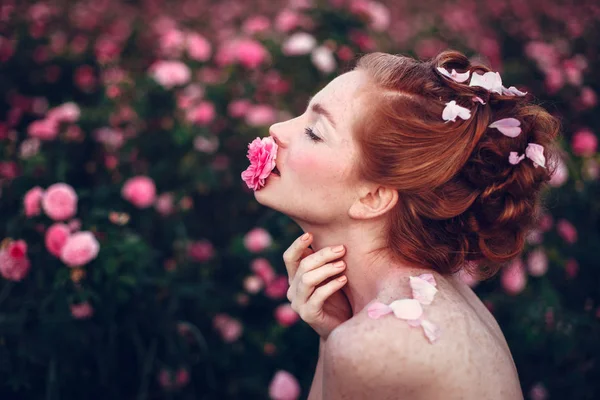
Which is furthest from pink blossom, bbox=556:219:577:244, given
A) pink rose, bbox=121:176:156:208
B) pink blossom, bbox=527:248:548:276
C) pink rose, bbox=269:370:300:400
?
pink rose, bbox=121:176:156:208

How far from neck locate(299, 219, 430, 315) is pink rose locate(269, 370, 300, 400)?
1.03 meters

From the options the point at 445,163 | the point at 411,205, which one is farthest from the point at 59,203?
the point at 445,163

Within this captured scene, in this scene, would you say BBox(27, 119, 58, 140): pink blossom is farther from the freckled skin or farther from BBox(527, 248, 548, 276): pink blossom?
BBox(527, 248, 548, 276): pink blossom

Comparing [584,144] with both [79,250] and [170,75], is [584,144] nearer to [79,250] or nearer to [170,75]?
A: [170,75]

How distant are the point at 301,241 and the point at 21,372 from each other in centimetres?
133

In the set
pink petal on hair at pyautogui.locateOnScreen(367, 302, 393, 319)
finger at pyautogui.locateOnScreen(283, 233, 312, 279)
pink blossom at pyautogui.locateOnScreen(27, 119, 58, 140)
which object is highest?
pink petal on hair at pyautogui.locateOnScreen(367, 302, 393, 319)

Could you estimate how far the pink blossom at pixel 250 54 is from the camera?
3316mm

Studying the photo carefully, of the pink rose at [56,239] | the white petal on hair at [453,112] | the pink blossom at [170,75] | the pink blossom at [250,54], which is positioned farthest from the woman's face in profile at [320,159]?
the pink blossom at [250,54]

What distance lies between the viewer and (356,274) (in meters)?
1.58

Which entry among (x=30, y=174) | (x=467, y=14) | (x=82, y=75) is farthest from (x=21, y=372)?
(x=467, y=14)

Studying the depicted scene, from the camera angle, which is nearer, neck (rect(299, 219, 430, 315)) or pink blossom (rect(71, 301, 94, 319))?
neck (rect(299, 219, 430, 315))

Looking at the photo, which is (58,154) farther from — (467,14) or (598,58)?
(467,14)

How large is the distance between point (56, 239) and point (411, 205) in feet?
4.67

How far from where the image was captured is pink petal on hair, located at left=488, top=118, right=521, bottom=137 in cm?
139
